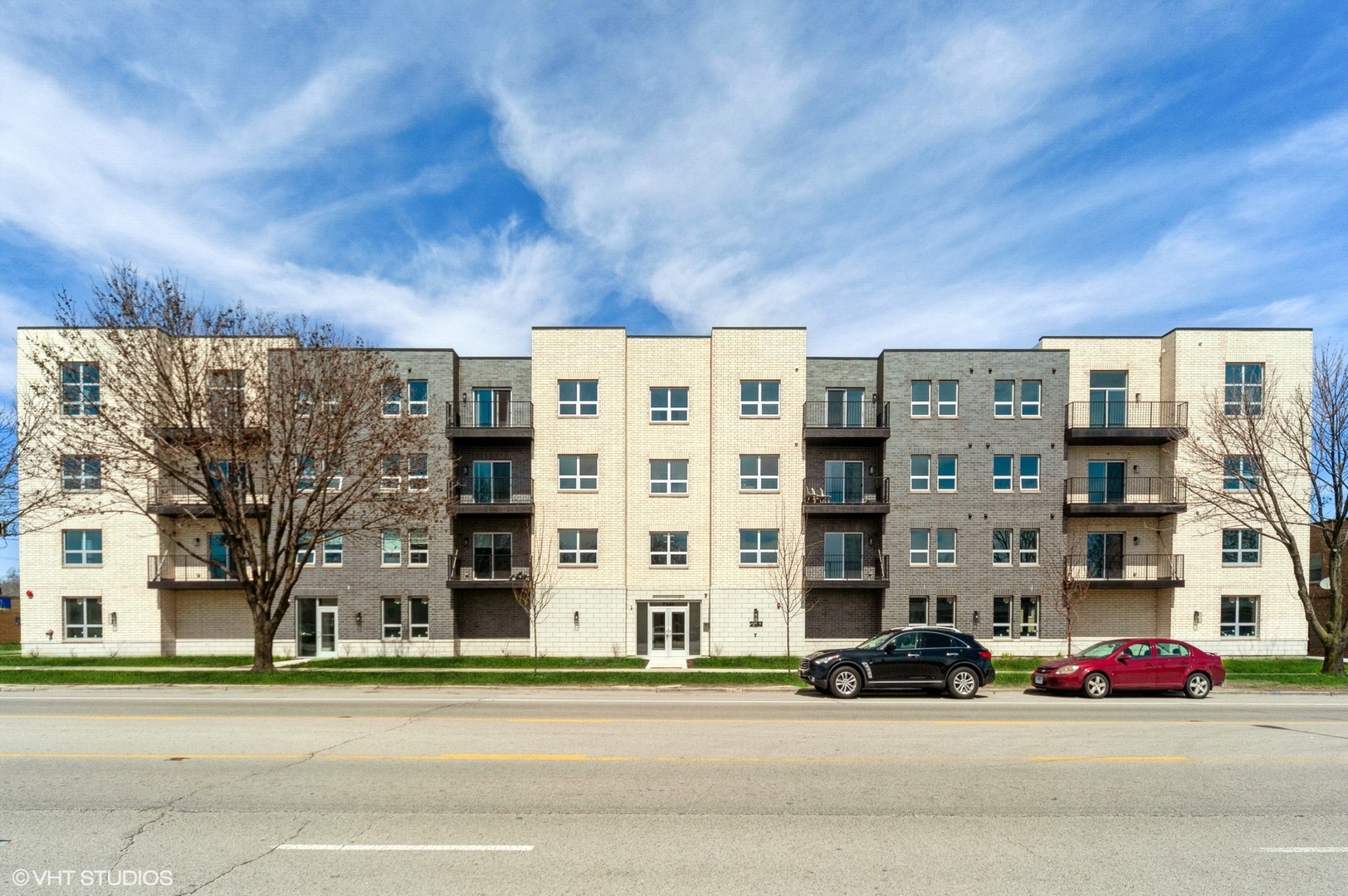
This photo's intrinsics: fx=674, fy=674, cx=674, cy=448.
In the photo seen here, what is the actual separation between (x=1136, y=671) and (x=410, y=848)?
1697 centimetres

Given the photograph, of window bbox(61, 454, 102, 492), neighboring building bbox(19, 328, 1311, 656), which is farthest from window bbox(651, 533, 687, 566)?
window bbox(61, 454, 102, 492)

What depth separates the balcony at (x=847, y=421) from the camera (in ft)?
87.7

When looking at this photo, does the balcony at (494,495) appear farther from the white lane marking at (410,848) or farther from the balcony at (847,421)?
the white lane marking at (410,848)

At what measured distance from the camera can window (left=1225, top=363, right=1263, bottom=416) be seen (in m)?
25.8

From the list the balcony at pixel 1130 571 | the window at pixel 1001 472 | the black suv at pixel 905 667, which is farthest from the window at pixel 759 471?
the balcony at pixel 1130 571

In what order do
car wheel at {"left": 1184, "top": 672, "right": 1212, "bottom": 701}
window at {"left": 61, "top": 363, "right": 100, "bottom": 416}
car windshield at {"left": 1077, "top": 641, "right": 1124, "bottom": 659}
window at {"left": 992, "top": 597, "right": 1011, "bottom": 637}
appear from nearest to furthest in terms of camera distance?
car wheel at {"left": 1184, "top": 672, "right": 1212, "bottom": 701} → car windshield at {"left": 1077, "top": 641, "right": 1124, "bottom": 659} → window at {"left": 61, "top": 363, "right": 100, "bottom": 416} → window at {"left": 992, "top": 597, "right": 1011, "bottom": 637}

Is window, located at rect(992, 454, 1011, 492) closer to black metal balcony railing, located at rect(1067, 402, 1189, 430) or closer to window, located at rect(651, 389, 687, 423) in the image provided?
black metal balcony railing, located at rect(1067, 402, 1189, 430)

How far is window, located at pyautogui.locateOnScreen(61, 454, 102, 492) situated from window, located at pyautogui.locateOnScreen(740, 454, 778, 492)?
2030 centimetres

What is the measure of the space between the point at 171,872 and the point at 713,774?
215 inches

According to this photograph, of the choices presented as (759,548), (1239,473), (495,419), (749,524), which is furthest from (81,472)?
(1239,473)

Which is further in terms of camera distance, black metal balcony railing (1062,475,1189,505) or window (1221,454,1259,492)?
black metal balcony railing (1062,475,1189,505)

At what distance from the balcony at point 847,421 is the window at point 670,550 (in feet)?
21.6

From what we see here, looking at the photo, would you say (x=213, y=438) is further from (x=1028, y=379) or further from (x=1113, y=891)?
(x=1028, y=379)

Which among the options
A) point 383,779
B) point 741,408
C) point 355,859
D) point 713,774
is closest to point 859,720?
point 713,774
